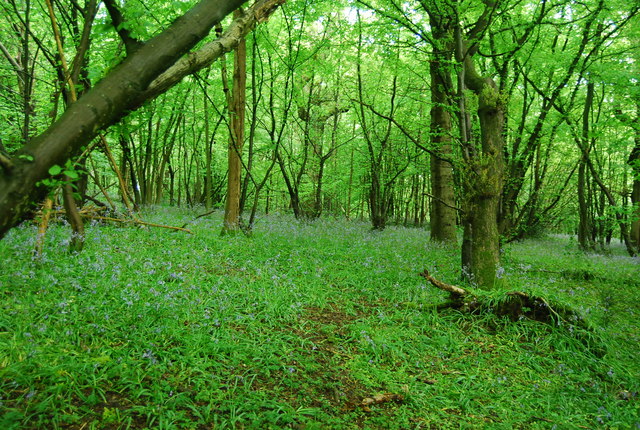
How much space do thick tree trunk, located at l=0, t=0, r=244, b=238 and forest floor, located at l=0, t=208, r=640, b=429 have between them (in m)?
2.00

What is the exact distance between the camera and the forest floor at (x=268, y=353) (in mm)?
2756

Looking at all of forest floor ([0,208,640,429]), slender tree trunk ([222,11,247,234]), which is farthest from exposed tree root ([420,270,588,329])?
slender tree trunk ([222,11,247,234])

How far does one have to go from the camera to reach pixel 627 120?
11008 mm

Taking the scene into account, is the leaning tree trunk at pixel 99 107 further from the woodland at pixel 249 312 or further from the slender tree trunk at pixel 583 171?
the slender tree trunk at pixel 583 171

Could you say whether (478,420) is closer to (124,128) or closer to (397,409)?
(397,409)

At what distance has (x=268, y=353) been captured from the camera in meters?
3.77

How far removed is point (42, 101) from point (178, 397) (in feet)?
43.8

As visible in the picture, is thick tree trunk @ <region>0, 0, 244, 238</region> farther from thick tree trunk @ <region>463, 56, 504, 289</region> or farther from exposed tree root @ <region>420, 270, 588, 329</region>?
thick tree trunk @ <region>463, 56, 504, 289</region>

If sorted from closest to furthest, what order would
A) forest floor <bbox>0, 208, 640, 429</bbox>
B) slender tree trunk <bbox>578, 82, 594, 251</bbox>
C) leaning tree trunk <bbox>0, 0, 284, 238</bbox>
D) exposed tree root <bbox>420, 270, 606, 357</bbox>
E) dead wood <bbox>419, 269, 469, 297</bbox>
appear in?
leaning tree trunk <bbox>0, 0, 284, 238</bbox>
forest floor <bbox>0, 208, 640, 429</bbox>
exposed tree root <bbox>420, 270, 606, 357</bbox>
dead wood <bbox>419, 269, 469, 297</bbox>
slender tree trunk <bbox>578, 82, 594, 251</bbox>

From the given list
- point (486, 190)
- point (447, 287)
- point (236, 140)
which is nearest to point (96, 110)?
point (447, 287)

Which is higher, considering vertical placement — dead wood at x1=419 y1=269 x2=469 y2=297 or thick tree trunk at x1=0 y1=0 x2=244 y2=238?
thick tree trunk at x1=0 y1=0 x2=244 y2=238

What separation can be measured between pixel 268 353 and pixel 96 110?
3.15m

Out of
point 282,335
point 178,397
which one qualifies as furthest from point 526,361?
point 178,397

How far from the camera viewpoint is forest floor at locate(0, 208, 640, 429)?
108 inches
